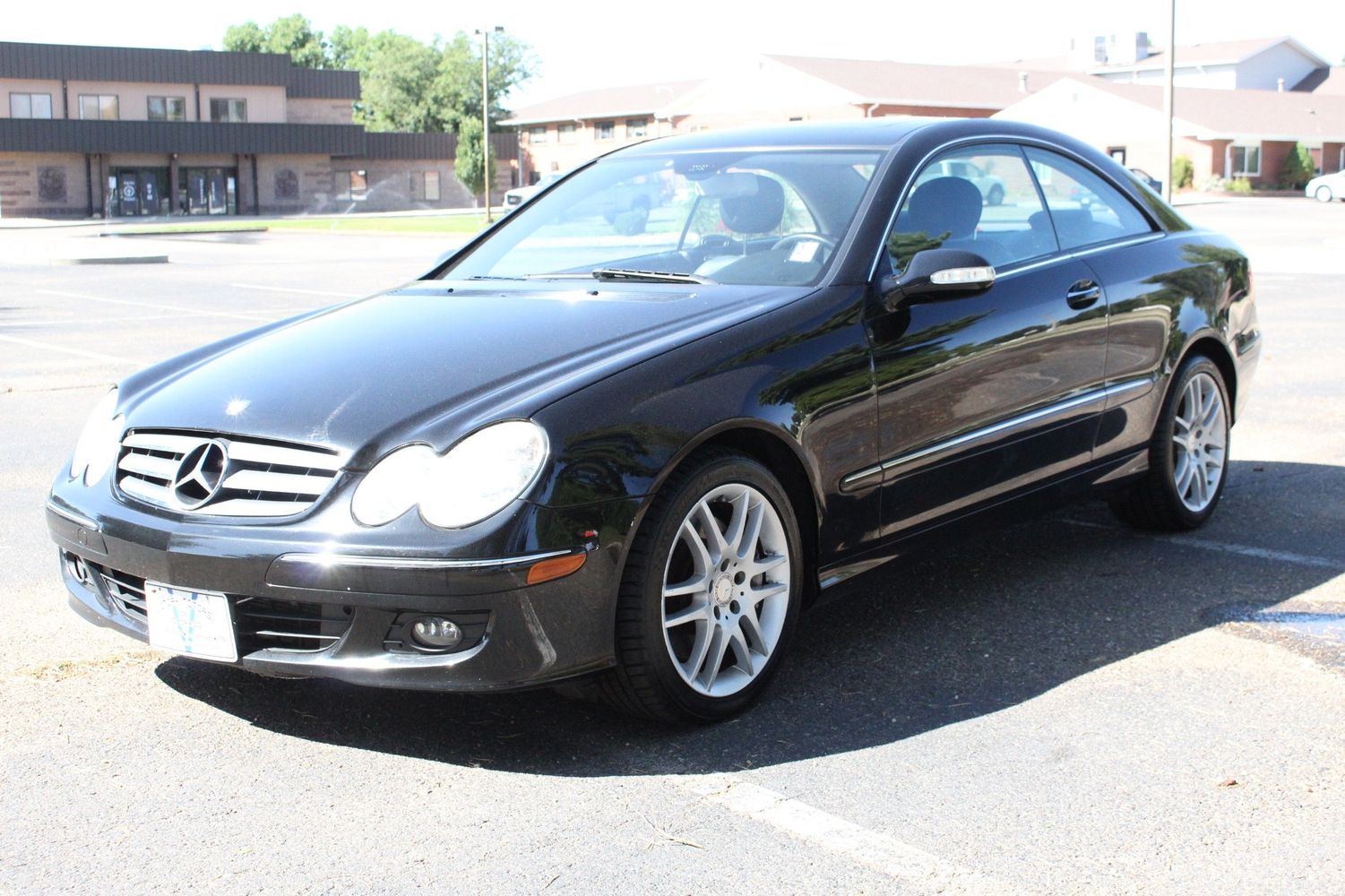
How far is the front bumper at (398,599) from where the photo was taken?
3396 mm

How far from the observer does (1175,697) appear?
4.15 m

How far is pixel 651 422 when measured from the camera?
3.67 meters

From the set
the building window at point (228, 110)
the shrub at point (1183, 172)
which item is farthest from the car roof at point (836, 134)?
the building window at point (228, 110)

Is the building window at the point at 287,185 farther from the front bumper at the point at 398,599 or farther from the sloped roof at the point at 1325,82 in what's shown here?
the front bumper at the point at 398,599

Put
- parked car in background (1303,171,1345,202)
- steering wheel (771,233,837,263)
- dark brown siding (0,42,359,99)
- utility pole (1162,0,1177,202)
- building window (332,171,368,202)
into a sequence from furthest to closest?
building window (332,171,368,202) → dark brown siding (0,42,359,99) → parked car in background (1303,171,1345,202) → utility pole (1162,0,1177,202) → steering wheel (771,233,837,263)

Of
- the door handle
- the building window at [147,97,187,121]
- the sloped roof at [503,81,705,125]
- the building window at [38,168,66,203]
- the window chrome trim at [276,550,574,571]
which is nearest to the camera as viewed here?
the window chrome trim at [276,550,574,571]

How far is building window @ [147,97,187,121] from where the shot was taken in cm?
6600

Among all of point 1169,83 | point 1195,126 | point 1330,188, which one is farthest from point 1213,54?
point 1169,83

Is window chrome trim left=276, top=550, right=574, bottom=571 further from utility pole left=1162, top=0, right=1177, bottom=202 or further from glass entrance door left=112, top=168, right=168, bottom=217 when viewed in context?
glass entrance door left=112, top=168, right=168, bottom=217

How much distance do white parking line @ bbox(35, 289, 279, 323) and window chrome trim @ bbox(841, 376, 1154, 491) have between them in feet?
36.6

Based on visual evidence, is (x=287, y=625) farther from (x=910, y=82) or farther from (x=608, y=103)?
(x=608, y=103)

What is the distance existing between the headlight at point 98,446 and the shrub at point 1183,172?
61335mm

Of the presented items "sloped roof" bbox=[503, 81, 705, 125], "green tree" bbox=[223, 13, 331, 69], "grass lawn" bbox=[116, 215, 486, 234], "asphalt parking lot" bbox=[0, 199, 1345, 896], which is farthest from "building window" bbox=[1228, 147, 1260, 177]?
"green tree" bbox=[223, 13, 331, 69]

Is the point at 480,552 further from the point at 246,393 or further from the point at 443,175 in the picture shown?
the point at 443,175
